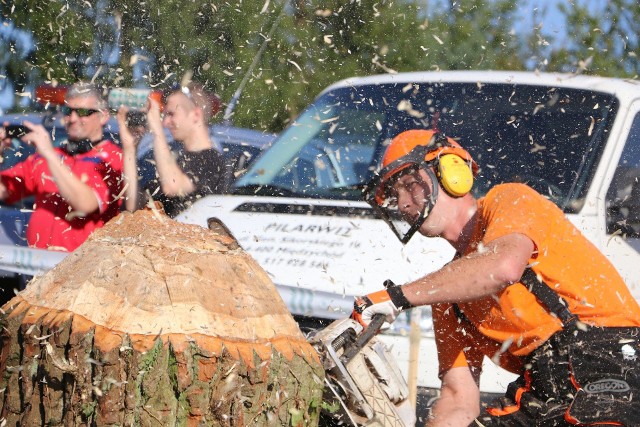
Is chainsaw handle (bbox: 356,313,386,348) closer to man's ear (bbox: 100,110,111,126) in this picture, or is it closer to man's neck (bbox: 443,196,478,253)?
man's neck (bbox: 443,196,478,253)

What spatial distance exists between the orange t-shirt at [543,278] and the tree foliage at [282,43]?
26.0 ft

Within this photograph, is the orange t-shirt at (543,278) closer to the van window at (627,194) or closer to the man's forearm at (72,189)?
the van window at (627,194)

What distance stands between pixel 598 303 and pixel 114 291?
1611 mm

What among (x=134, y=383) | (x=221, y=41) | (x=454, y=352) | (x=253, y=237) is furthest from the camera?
(x=221, y=41)

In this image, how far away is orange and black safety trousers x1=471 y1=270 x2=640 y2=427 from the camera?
10.5ft

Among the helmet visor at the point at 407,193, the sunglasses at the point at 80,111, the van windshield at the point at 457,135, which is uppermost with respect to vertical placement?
the sunglasses at the point at 80,111

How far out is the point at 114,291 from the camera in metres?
3.03

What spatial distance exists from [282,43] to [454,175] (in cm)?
888

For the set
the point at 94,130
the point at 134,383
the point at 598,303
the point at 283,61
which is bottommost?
the point at 134,383

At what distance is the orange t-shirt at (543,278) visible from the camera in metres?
3.32

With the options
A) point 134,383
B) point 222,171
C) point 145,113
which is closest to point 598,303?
point 134,383

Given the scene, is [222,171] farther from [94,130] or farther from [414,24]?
[414,24]

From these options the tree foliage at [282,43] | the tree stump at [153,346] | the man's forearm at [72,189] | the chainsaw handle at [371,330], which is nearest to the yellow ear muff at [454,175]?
the chainsaw handle at [371,330]

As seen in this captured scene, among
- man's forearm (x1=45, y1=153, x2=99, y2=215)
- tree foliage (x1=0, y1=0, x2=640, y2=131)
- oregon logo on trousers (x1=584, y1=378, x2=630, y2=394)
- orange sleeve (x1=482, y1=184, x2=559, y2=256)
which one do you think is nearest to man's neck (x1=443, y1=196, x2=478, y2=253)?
orange sleeve (x1=482, y1=184, x2=559, y2=256)
